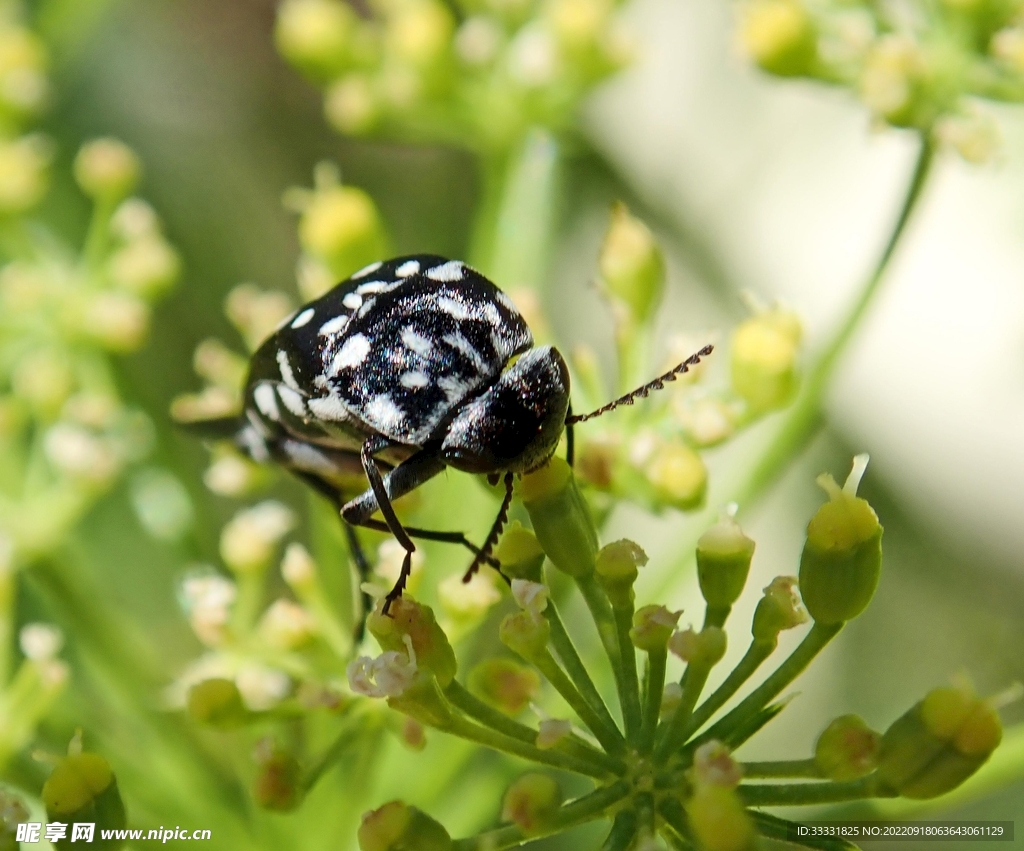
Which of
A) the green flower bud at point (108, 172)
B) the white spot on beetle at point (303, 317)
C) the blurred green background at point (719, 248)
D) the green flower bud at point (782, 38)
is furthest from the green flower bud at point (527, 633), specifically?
the green flower bud at point (108, 172)

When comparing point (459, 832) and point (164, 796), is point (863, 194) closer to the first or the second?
point (459, 832)

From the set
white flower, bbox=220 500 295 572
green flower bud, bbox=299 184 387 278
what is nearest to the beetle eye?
white flower, bbox=220 500 295 572

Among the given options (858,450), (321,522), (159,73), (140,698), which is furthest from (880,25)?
(159,73)

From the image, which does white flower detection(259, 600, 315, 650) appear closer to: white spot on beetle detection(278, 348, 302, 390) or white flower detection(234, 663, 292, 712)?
white flower detection(234, 663, 292, 712)

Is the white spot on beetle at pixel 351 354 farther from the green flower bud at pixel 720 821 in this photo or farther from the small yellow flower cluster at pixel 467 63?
the small yellow flower cluster at pixel 467 63

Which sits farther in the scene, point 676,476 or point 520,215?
point 520,215

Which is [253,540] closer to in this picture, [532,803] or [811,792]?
[532,803]

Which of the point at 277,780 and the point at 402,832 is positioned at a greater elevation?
the point at 277,780

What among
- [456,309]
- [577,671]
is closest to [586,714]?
[577,671]
